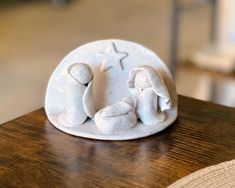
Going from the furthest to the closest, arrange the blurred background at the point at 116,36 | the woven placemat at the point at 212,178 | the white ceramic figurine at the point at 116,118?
the blurred background at the point at 116,36, the white ceramic figurine at the point at 116,118, the woven placemat at the point at 212,178

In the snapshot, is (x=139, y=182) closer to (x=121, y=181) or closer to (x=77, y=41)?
(x=121, y=181)

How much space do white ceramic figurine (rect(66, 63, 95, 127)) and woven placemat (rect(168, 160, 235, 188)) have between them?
0.20 meters

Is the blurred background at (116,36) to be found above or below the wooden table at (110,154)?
below

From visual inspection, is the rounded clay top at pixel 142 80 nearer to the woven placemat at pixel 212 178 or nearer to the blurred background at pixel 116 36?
the woven placemat at pixel 212 178

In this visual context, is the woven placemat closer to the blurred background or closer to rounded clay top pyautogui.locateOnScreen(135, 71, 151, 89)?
rounded clay top pyautogui.locateOnScreen(135, 71, 151, 89)

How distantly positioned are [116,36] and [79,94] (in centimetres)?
243

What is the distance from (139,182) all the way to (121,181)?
2cm

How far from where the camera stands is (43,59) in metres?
2.66

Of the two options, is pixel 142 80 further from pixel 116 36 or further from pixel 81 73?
pixel 116 36

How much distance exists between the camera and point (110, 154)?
665 mm

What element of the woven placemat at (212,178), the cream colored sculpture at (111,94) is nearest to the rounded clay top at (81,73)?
the cream colored sculpture at (111,94)

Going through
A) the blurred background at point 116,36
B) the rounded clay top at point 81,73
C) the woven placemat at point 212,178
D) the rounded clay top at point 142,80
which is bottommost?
the blurred background at point 116,36

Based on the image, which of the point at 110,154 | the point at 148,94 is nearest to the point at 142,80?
the point at 148,94

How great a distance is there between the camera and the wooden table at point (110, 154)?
607 millimetres
